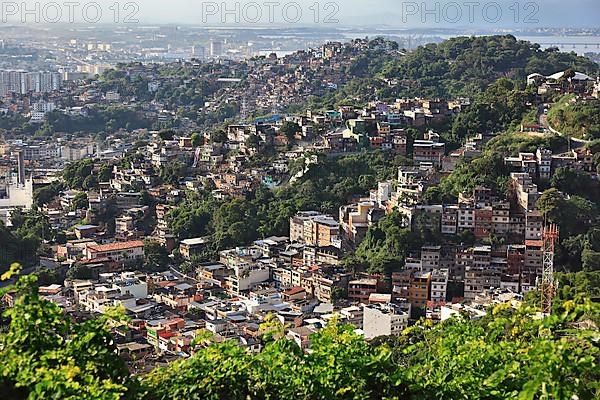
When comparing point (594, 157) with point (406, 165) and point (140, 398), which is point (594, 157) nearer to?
point (406, 165)

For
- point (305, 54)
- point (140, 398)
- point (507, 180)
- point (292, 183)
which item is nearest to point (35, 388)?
point (140, 398)

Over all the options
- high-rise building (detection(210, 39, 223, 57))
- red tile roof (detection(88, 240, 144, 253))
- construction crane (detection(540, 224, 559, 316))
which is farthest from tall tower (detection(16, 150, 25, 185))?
high-rise building (detection(210, 39, 223, 57))

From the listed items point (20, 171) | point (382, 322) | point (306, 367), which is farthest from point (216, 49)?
point (306, 367)

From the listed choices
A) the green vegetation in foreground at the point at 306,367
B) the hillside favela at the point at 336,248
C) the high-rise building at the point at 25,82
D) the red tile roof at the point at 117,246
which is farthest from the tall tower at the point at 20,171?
the green vegetation in foreground at the point at 306,367

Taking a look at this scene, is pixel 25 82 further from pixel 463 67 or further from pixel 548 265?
pixel 548 265

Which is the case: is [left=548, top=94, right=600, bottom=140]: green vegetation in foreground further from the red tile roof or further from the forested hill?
the red tile roof

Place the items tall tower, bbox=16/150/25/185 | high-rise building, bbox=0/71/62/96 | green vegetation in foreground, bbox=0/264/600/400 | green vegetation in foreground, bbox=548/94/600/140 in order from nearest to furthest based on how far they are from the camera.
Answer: green vegetation in foreground, bbox=0/264/600/400 → green vegetation in foreground, bbox=548/94/600/140 → tall tower, bbox=16/150/25/185 → high-rise building, bbox=0/71/62/96
